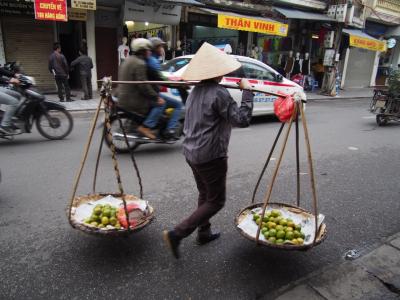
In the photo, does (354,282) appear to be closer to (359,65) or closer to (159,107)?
(159,107)

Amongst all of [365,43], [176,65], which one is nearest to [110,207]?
[176,65]

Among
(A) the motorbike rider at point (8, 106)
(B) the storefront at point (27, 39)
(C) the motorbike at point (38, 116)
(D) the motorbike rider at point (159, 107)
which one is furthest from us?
(B) the storefront at point (27, 39)

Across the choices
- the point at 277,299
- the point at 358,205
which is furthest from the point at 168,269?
the point at 358,205

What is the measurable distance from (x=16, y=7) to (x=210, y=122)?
37.8 feet

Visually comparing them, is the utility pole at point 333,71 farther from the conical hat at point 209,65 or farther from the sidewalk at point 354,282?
the conical hat at point 209,65

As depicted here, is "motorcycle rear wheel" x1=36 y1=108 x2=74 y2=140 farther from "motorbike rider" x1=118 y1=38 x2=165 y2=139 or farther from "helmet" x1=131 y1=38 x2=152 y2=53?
"helmet" x1=131 y1=38 x2=152 y2=53

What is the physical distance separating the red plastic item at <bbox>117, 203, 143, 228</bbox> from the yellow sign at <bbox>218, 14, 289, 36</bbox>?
37.8 feet

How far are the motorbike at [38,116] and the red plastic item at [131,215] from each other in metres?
4.06

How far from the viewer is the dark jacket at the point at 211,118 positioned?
248 cm

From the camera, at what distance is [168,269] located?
106 inches

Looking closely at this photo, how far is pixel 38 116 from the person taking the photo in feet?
20.9

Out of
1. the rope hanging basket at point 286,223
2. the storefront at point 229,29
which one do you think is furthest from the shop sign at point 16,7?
the rope hanging basket at point 286,223

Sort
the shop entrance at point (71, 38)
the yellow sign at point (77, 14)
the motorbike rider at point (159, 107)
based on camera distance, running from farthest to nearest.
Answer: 1. the shop entrance at point (71, 38)
2. the yellow sign at point (77, 14)
3. the motorbike rider at point (159, 107)

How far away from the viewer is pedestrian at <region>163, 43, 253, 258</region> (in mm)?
2482
